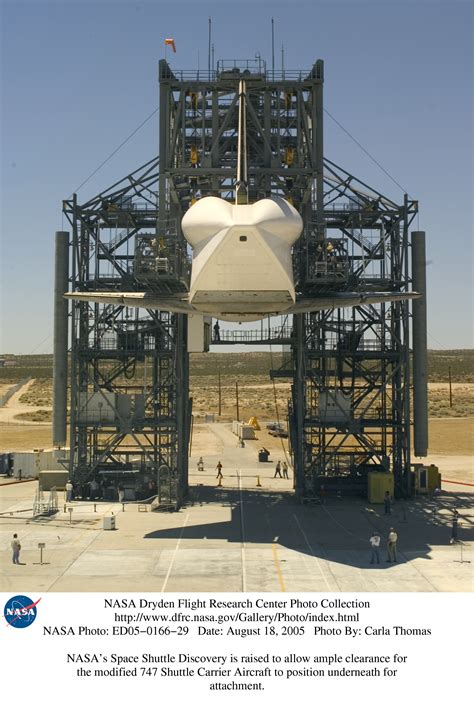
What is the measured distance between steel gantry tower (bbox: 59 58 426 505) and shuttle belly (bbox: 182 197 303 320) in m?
10.1

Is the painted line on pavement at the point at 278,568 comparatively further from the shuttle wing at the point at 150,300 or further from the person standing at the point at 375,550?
the shuttle wing at the point at 150,300

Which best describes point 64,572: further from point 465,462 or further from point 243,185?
point 465,462

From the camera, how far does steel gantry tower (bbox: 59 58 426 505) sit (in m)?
42.1

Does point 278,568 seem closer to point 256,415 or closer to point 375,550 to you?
point 375,550

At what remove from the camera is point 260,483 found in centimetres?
5181

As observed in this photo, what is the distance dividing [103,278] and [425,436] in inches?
916
